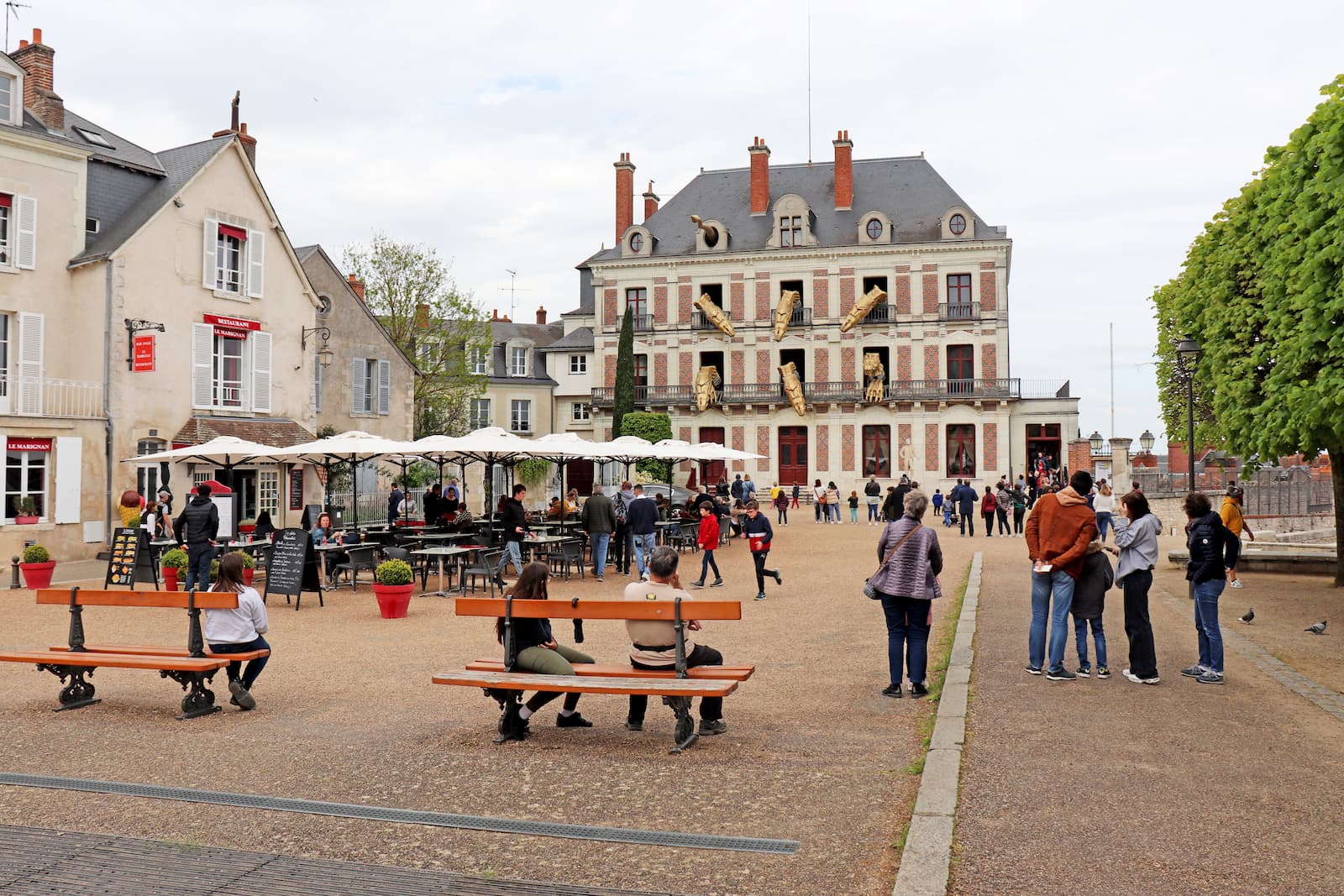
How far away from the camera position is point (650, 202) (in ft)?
168

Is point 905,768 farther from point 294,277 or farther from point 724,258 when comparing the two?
point 724,258

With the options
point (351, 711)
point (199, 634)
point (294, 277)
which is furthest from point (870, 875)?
point (294, 277)

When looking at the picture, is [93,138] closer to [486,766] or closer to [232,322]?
[232,322]

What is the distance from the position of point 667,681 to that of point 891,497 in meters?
16.8

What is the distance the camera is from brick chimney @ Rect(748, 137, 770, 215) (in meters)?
47.4

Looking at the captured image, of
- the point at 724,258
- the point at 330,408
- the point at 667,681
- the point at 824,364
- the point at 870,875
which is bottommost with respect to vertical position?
the point at 870,875

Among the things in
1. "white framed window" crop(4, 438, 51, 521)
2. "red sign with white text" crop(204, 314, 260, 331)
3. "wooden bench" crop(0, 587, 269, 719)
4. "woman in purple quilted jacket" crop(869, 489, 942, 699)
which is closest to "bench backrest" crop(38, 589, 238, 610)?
"wooden bench" crop(0, 587, 269, 719)

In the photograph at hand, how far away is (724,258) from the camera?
46188 mm

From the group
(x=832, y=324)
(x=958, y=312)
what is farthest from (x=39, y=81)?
(x=958, y=312)

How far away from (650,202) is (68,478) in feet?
116

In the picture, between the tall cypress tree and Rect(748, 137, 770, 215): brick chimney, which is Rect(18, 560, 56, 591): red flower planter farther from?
Rect(748, 137, 770, 215): brick chimney

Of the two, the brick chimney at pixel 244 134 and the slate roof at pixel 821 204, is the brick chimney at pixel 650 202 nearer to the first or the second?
the slate roof at pixel 821 204

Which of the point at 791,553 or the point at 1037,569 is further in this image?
the point at 791,553

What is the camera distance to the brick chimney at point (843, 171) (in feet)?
151
